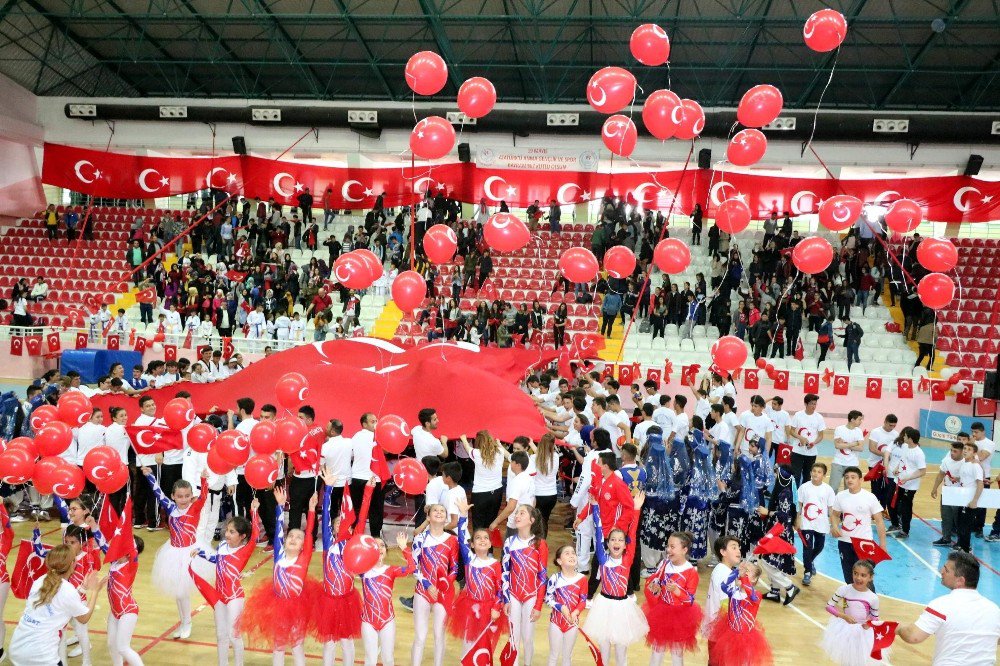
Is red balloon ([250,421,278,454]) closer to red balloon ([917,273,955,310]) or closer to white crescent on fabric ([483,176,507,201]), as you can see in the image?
red balloon ([917,273,955,310])

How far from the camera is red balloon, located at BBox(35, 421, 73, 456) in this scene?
6.02 meters

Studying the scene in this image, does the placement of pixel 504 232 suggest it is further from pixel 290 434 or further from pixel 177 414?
pixel 177 414

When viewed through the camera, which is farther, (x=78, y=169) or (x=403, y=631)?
(x=78, y=169)

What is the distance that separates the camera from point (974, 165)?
20.7 m

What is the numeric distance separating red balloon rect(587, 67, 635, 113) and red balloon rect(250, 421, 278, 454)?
4220 millimetres

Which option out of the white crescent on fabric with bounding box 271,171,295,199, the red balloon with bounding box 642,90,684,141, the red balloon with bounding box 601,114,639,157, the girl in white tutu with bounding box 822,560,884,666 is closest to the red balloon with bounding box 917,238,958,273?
the red balloon with bounding box 642,90,684,141

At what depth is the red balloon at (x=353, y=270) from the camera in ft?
25.2

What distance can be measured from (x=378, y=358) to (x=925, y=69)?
15.7 metres

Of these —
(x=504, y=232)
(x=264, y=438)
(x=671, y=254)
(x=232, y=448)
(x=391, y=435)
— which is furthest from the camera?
(x=671, y=254)

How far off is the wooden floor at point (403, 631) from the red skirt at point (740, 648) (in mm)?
840

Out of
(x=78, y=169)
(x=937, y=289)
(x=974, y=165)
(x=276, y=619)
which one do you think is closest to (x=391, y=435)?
(x=276, y=619)

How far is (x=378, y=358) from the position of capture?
10906 mm

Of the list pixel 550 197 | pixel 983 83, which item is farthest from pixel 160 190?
pixel 983 83

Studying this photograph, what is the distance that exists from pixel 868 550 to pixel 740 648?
2.26 meters
